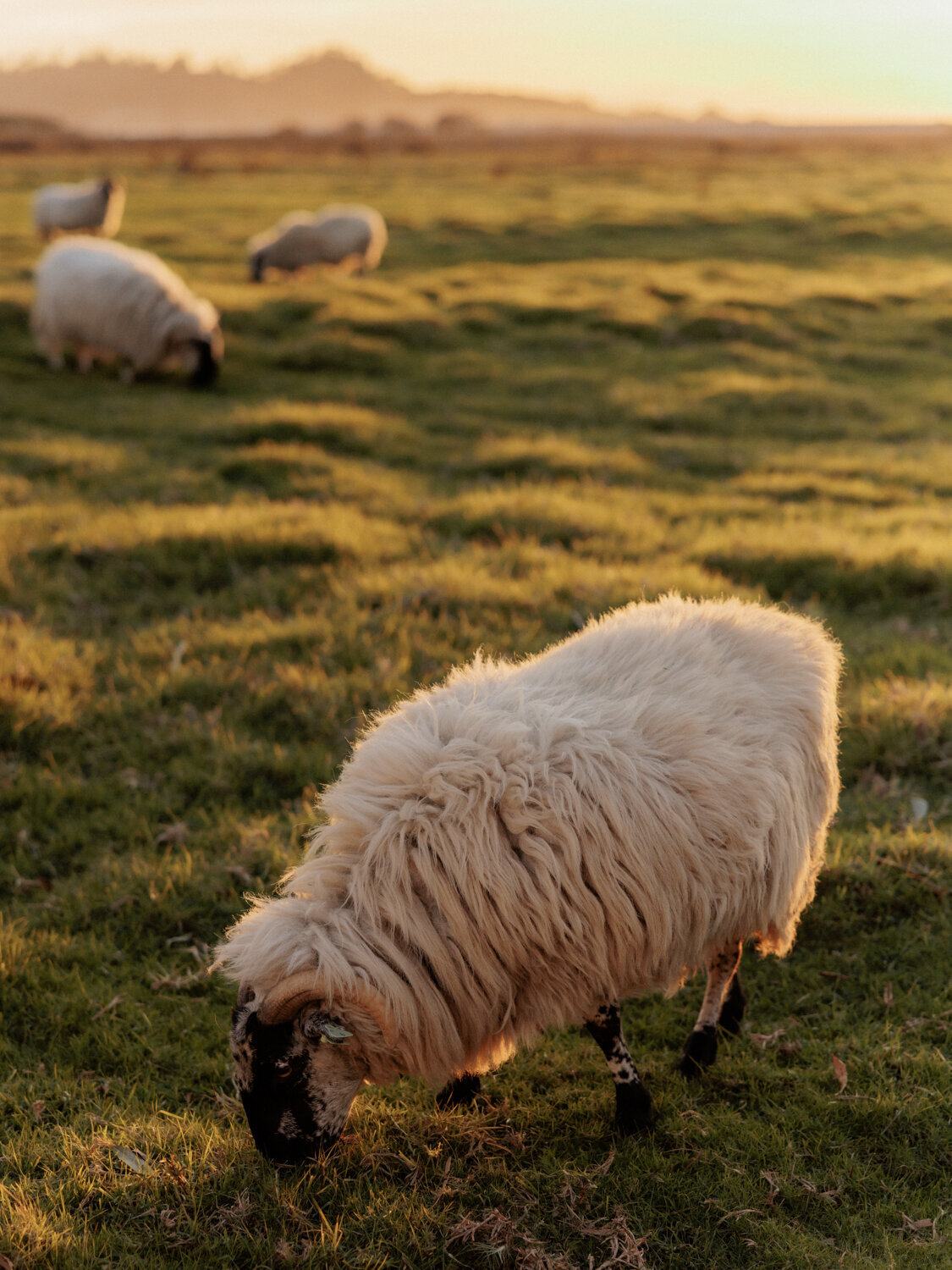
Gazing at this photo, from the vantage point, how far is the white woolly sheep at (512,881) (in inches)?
119

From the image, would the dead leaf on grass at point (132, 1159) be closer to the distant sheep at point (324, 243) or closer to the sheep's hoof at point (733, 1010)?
the sheep's hoof at point (733, 1010)

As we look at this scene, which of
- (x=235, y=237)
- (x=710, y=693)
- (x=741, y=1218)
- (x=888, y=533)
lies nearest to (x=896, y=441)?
(x=888, y=533)

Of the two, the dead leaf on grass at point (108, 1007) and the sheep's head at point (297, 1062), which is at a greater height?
the sheep's head at point (297, 1062)

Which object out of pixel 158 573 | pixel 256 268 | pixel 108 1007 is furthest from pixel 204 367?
pixel 108 1007

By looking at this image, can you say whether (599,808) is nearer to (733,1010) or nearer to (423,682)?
(733,1010)

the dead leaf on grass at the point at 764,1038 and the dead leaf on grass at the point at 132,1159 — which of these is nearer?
the dead leaf on grass at the point at 132,1159

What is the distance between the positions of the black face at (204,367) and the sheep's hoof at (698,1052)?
39.3 ft

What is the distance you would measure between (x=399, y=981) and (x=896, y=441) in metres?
11.2

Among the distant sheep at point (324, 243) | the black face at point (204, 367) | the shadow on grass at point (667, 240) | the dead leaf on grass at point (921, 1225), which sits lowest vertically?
the dead leaf on grass at point (921, 1225)

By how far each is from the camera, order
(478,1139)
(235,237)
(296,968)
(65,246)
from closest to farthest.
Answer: (296,968), (478,1139), (65,246), (235,237)

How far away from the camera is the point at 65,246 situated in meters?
14.3

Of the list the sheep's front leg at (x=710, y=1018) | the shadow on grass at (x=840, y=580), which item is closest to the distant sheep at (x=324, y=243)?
the shadow on grass at (x=840, y=580)

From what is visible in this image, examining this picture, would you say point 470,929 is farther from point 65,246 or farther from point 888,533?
point 65,246

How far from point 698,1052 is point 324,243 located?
852 inches
